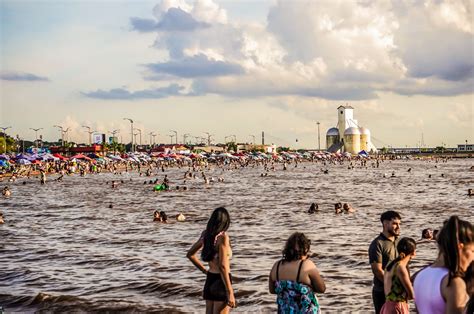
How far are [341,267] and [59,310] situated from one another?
288 inches

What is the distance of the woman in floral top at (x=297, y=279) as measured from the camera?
592cm

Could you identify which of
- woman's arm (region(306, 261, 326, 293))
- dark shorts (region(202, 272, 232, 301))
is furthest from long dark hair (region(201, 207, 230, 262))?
woman's arm (region(306, 261, 326, 293))

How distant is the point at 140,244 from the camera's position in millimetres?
21031

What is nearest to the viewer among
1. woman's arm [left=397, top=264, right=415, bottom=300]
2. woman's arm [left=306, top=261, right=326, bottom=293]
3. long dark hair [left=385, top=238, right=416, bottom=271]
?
woman's arm [left=306, top=261, right=326, bottom=293]

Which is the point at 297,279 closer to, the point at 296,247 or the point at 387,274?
the point at 296,247

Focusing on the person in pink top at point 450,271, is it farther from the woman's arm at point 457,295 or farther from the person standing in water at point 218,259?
the person standing in water at point 218,259

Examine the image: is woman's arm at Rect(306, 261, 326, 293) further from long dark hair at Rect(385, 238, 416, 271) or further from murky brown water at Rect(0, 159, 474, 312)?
Answer: murky brown water at Rect(0, 159, 474, 312)

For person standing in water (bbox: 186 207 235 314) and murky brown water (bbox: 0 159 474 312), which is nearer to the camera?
person standing in water (bbox: 186 207 235 314)

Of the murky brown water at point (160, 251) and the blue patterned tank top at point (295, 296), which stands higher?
the blue patterned tank top at point (295, 296)

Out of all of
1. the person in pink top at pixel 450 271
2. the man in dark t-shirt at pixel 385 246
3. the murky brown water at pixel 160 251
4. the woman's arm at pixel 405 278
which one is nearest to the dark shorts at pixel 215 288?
the man in dark t-shirt at pixel 385 246

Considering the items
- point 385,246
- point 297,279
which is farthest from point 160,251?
point 297,279

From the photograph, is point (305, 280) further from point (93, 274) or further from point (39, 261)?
point (39, 261)

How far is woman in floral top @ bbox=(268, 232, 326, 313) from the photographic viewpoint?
233 inches

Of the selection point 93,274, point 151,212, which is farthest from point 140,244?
point 151,212
